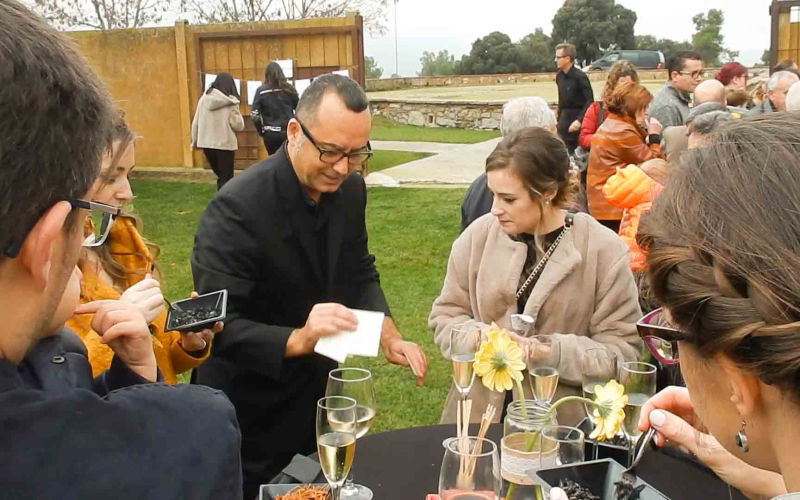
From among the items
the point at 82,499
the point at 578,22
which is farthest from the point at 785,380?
the point at 578,22

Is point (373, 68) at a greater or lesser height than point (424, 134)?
greater

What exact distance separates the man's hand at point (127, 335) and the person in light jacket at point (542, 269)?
1.60m

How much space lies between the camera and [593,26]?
5309cm

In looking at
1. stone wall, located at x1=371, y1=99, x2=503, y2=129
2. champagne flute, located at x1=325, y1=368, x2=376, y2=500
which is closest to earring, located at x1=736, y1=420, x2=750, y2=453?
champagne flute, located at x1=325, y1=368, x2=376, y2=500

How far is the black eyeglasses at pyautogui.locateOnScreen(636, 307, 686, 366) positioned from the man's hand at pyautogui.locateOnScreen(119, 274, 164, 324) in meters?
1.53

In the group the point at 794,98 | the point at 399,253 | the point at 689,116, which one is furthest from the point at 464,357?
the point at 399,253

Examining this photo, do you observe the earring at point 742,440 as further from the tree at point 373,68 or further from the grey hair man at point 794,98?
the tree at point 373,68

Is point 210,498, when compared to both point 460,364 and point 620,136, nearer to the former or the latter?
point 460,364

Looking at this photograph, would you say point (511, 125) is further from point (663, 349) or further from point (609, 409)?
point (609, 409)

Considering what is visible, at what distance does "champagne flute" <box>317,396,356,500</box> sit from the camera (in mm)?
1905

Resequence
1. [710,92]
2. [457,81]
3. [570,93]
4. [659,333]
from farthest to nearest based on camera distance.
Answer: [457,81]
[570,93]
[710,92]
[659,333]

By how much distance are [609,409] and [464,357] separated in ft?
1.92

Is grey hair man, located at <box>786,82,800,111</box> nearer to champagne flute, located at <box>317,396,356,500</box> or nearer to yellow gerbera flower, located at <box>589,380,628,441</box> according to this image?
yellow gerbera flower, located at <box>589,380,628,441</box>

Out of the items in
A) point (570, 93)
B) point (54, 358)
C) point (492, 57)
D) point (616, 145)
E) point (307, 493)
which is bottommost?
point (307, 493)
